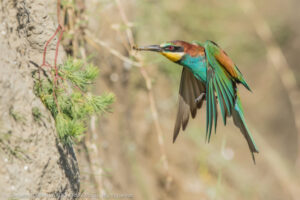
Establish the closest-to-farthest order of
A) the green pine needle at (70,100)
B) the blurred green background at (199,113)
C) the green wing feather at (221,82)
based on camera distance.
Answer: the green pine needle at (70,100) → the green wing feather at (221,82) → the blurred green background at (199,113)

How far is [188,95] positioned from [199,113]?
87.2 inches

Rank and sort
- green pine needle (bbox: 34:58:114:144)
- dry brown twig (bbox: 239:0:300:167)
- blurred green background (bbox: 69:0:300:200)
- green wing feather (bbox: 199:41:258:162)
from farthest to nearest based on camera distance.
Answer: dry brown twig (bbox: 239:0:300:167) → blurred green background (bbox: 69:0:300:200) → green wing feather (bbox: 199:41:258:162) → green pine needle (bbox: 34:58:114:144)

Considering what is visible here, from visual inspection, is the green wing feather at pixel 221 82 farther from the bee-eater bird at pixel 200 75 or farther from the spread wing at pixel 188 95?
the spread wing at pixel 188 95

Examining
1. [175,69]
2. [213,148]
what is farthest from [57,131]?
[213,148]

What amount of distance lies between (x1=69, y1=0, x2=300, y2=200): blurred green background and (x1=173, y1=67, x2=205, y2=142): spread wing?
0.92 ft

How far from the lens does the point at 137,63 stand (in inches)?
117

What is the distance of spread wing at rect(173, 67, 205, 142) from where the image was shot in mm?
2805

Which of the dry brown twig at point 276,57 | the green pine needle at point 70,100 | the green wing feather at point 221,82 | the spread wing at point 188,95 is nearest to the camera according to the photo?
the green pine needle at point 70,100

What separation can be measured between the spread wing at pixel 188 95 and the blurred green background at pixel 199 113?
28 cm

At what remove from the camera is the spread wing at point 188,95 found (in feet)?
9.20

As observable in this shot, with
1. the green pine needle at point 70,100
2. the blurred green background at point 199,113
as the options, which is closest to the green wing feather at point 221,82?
the blurred green background at point 199,113

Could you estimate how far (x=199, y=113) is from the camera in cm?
506

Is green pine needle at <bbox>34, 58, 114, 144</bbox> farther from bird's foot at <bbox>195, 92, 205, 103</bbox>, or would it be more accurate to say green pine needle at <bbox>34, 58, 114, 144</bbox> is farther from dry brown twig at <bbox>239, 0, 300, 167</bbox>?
dry brown twig at <bbox>239, 0, 300, 167</bbox>

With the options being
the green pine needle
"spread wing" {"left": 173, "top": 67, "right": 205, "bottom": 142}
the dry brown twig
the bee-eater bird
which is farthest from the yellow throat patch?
the dry brown twig
